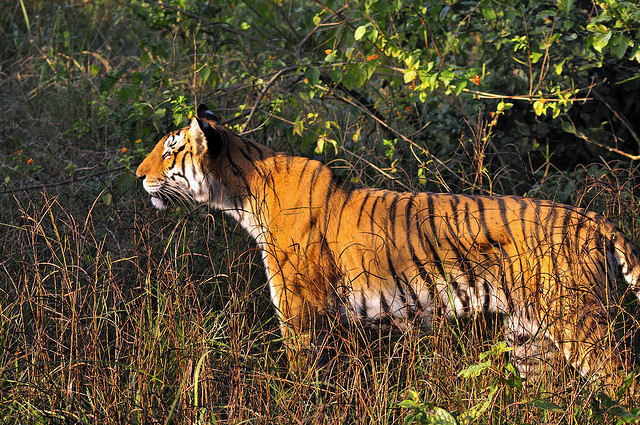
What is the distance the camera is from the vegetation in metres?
2.58

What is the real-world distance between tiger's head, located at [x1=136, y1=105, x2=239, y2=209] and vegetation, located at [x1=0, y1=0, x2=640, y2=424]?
16cm

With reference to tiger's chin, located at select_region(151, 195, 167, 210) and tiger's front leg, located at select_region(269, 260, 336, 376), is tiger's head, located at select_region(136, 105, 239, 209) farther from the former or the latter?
tiger's front leg, located at select_region(269, 260, 336, 376)

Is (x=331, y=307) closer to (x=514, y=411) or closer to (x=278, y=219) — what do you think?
(x=278, y=219)

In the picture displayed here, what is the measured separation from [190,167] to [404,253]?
1.19 meters

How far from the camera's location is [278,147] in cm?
508

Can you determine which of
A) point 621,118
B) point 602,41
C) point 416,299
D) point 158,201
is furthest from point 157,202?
point 621,118

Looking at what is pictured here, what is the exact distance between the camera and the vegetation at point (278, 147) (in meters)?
2.58

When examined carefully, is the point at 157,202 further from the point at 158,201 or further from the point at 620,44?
the point at 620,44

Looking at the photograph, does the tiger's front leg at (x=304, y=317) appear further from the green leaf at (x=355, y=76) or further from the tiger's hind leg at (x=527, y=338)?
the green leaf at (x=355, y=76)

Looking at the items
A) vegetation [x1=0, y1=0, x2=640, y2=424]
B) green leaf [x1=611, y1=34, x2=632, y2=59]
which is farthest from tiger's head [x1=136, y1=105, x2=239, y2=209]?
green leaf [x1=611, y1=34, x2=632, y2=59]

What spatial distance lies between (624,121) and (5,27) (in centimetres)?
643

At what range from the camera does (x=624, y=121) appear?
190 inches

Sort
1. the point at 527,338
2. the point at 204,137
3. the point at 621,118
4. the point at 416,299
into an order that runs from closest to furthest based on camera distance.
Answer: the point at 527,338 < the point at 416,299 < the point at 204,137 < the point at 621,118

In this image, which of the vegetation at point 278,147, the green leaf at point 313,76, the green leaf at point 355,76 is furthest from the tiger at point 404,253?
the green leaf at point 355,76
